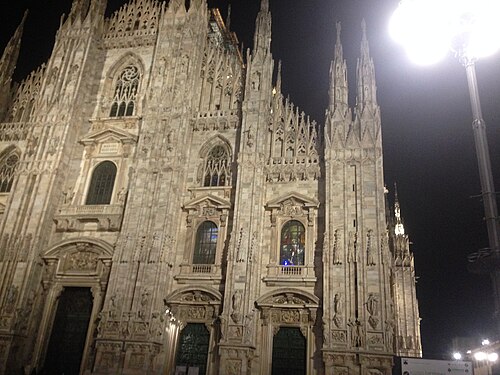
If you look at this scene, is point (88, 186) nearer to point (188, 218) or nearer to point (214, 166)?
point (188, 218)

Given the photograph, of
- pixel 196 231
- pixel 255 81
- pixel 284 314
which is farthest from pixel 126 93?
pixel 284 314

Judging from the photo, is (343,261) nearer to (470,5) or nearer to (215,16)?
(470,5)

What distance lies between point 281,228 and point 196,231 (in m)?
4.36

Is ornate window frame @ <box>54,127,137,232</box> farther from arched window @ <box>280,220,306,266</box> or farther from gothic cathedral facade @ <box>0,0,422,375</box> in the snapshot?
arched window @ <box>280,220,306,266</box>

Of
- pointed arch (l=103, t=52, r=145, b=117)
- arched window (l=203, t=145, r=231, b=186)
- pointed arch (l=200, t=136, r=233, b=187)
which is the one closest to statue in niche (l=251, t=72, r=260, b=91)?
pointed arch (l=200, t=136, r=233, b=187)

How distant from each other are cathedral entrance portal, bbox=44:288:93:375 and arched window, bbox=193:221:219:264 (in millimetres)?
5859

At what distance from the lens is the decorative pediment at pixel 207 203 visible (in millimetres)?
22312

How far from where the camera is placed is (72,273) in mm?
22625

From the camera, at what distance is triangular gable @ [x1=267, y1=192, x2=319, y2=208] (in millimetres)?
21297

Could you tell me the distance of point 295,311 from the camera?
19.7m

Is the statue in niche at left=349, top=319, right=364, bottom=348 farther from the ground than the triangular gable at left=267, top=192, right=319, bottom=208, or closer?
closer

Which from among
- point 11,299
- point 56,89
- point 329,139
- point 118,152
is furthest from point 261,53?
point 11,299

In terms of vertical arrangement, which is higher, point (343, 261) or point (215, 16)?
point (215, 16)

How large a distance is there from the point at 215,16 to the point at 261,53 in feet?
37.6
